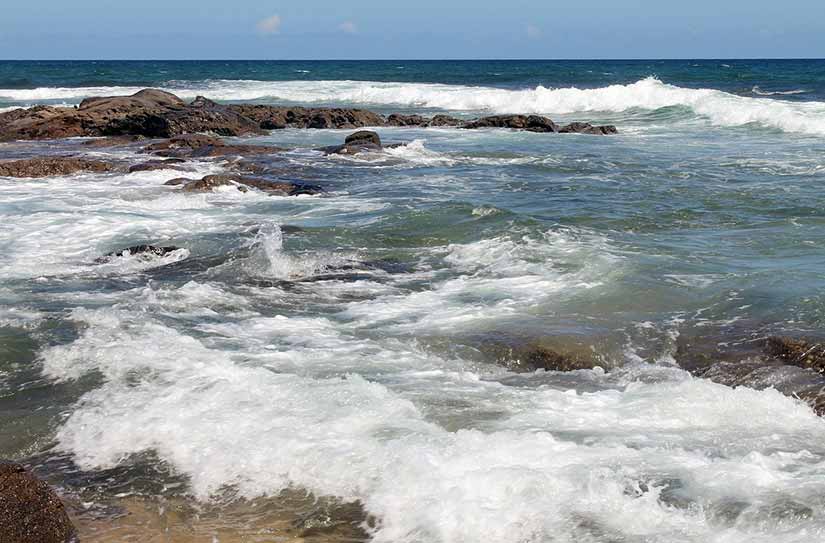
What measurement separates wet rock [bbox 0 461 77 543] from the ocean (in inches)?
7.2

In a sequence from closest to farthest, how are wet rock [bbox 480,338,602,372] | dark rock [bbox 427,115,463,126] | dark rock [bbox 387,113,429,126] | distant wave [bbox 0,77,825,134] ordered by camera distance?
wet rock [bbox 480,338,602,372]
distant wave [bbox 0,77,825,134]
dark rock [bbox 427,115,463,126]
dark rock [bbox 387,113,429,126]

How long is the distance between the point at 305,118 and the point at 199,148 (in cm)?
857

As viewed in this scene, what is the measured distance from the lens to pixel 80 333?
23.1ft

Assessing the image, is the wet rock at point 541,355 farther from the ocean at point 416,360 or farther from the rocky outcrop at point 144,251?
the rocky outcrop at point 144,251

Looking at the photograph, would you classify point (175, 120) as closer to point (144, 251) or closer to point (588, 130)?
point (588, 130)

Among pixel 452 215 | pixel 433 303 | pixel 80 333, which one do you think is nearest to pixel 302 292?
pixel 433 303

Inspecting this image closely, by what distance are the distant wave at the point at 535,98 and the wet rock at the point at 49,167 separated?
17423mm

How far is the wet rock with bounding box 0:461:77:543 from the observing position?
3.81m

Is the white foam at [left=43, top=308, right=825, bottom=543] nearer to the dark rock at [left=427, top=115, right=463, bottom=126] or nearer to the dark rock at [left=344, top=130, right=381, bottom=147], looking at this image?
the dark rock at [left=344, top=130, right=381, bottom=147]

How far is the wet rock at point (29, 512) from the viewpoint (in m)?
3.81

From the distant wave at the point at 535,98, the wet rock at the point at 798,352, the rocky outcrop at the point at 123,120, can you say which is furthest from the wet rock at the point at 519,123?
the wet rock at the point at 798,352

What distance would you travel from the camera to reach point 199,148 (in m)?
18.5

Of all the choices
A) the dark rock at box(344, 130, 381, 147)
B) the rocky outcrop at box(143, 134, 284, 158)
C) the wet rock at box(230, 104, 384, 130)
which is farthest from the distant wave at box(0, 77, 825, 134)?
the rocky outcrop at box(143, 134, 284, 158)

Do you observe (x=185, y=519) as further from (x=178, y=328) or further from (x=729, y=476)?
(x=178, y=328)
